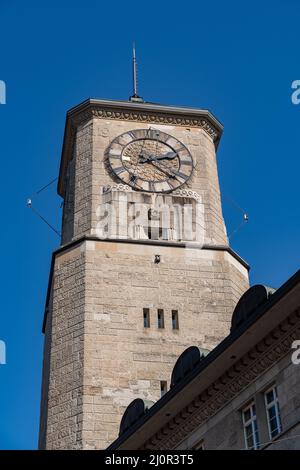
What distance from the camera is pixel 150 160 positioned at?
41.6 metres

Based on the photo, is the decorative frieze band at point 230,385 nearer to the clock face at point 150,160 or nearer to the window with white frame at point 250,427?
the window with white frame at point 250,427

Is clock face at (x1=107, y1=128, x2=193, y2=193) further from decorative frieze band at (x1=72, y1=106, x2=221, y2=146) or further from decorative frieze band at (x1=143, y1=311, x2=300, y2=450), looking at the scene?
decorative frieze band at (x1=143, y1=311, x2=300, y2=450)

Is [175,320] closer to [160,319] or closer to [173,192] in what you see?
[160,319]

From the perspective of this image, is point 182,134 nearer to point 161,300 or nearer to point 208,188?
point 208,188

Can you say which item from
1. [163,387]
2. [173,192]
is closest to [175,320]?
[163,387]

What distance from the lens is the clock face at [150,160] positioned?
4087cm

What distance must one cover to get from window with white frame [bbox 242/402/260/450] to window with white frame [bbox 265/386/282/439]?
42cm

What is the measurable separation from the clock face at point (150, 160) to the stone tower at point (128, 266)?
40mm

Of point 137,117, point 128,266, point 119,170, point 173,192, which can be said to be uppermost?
point 137,117

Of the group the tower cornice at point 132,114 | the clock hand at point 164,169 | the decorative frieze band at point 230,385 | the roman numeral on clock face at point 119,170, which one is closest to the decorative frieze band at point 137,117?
the tower cornice at point 132,114

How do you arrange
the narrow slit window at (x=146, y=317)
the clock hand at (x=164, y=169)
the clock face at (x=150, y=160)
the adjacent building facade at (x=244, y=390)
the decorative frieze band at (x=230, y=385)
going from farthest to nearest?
the clock hand at (x=164, y=169), the clock face at (x=150, y=160), the narrow slit window at (x=146, y=317), the decorative frieze band at (x=230, y=385), the adjacent building facade at (x=244, y=390)

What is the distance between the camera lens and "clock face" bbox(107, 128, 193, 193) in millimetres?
40866

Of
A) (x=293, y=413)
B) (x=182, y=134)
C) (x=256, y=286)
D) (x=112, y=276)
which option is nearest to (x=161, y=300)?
(x=112, y=276)

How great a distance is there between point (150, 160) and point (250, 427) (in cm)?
2076
